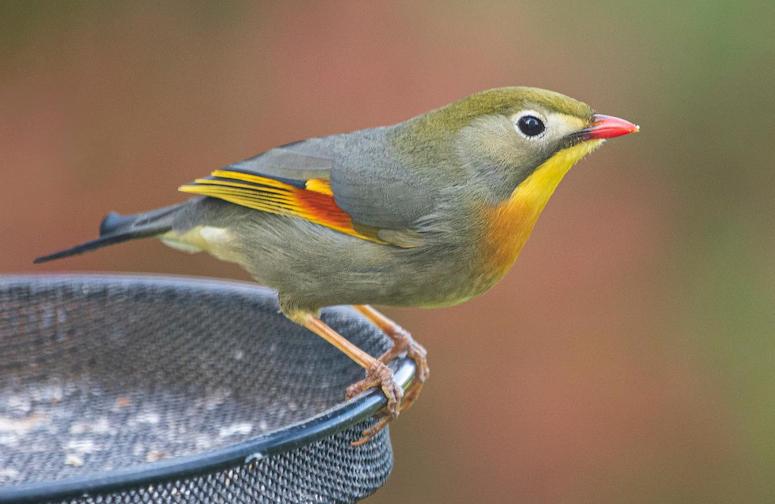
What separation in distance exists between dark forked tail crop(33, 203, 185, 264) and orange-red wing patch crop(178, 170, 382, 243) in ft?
1.20

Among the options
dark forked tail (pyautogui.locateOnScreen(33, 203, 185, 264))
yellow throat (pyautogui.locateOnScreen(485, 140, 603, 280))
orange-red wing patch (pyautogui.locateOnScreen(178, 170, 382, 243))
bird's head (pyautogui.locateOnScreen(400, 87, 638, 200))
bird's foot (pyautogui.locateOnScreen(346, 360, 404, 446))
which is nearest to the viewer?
bird's foot (pyautogui.locateOnScreen(346, 360, 404, 446))

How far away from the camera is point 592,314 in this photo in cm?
671

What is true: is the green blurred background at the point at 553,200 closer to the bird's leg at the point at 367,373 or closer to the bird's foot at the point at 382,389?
the bird's leg at the point at 367,373

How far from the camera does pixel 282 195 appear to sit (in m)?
4.18

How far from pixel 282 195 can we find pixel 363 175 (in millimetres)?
324

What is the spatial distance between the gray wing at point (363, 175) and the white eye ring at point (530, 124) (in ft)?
1.36

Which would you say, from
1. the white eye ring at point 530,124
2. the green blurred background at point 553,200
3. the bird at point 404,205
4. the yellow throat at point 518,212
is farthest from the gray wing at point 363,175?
the green blurred background at point 553,200

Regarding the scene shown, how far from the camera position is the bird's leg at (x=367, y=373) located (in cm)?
358

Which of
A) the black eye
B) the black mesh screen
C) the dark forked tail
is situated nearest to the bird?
the black eye

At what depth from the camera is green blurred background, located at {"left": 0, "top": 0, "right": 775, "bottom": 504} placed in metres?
6.52

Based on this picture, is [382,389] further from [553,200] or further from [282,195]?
[553,200]

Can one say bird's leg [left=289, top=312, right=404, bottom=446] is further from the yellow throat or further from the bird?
the yellow throat

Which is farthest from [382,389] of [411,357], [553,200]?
[553,200]

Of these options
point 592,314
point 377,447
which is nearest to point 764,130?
point 592,314
